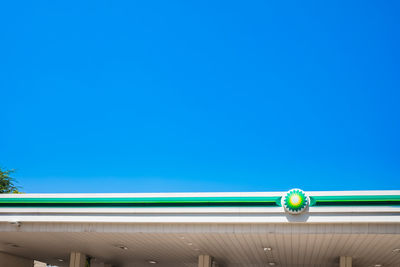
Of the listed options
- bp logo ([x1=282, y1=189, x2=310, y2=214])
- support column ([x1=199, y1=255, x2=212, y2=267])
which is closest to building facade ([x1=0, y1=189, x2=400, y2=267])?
bp logo ([x1=282, y1=189, x2=310, y2=214])

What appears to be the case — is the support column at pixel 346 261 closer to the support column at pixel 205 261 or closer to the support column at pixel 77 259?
the support column at pixel 205 261

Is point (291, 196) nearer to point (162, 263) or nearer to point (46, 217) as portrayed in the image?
point (46, 217)

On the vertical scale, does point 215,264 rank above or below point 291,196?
below

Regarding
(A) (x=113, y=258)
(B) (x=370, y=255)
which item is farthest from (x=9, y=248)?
(B) (x=370, y=255)

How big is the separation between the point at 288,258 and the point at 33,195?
12555mm

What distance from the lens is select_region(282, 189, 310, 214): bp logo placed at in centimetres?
1748

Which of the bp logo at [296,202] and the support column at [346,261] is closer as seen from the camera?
the bp logo at [296,202]

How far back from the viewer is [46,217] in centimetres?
1991

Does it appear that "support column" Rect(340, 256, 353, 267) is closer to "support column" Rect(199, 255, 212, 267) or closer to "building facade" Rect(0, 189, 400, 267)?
"building facade" Rect(0, 189, 400, 267)

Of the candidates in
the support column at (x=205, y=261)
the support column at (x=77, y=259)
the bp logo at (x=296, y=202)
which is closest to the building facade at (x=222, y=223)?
the bp logo at (x=296, y=202)

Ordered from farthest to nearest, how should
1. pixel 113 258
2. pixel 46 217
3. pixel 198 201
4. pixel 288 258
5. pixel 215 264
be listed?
pixel 113 258, pixel 215 264, pixel 288 258, pixel 46 217, pixel 198 201

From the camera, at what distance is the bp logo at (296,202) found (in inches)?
688

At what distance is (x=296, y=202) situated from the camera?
17531mm

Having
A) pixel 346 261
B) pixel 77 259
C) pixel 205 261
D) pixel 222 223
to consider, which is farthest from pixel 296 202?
pixel 77 259
